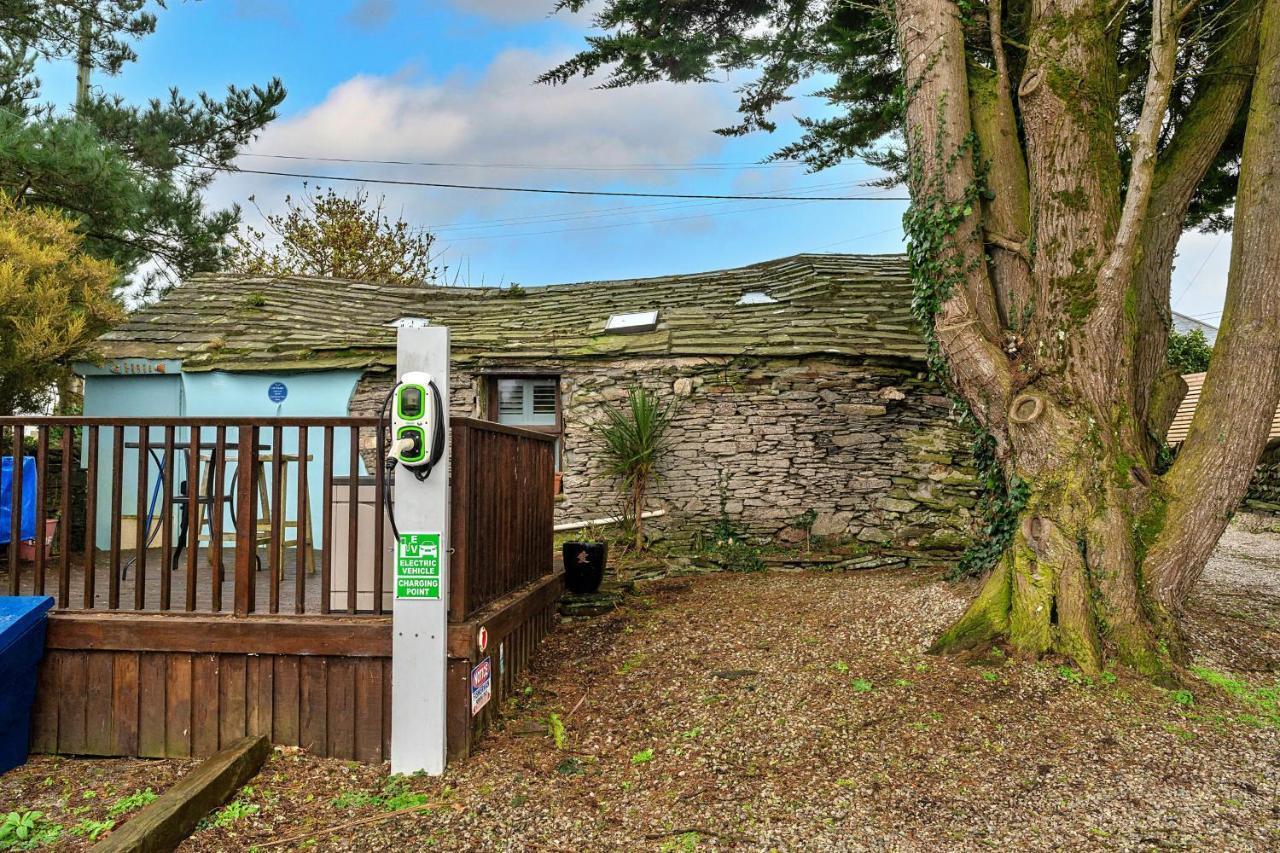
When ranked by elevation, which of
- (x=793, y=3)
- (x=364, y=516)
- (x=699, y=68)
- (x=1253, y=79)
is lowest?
(x=364, y=516)

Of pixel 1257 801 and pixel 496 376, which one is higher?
pixel 496 376

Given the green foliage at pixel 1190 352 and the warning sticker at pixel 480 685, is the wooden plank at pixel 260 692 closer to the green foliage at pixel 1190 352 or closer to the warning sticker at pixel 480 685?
the warning sticker at pixel 480 685

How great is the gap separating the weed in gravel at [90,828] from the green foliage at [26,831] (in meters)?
0.05

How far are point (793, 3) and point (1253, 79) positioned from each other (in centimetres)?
356

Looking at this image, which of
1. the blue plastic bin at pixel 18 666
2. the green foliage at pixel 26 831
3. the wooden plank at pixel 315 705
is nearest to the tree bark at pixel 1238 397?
the wooden plank at pixel 315 705

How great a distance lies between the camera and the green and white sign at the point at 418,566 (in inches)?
130

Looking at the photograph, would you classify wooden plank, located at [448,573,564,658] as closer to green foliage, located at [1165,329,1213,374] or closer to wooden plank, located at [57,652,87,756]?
wooden plank, located at [57,652,87,756]

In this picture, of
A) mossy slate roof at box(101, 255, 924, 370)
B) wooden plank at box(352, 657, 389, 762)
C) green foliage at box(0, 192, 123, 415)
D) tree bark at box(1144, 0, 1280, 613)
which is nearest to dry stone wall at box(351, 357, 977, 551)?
mossy slate roof at box(101, 255, 924, 370)

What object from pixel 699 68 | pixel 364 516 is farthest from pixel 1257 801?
pixel 699 68

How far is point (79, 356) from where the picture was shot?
7562 millimetres

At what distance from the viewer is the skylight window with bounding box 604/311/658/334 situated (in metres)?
9.20

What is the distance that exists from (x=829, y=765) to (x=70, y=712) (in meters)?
3.58

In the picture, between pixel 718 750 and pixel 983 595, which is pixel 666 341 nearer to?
pixel 983 595

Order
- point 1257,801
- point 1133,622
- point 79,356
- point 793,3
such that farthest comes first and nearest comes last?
→ point 79,356 → point 793,3 → point 1133,622 → point 1257,801
